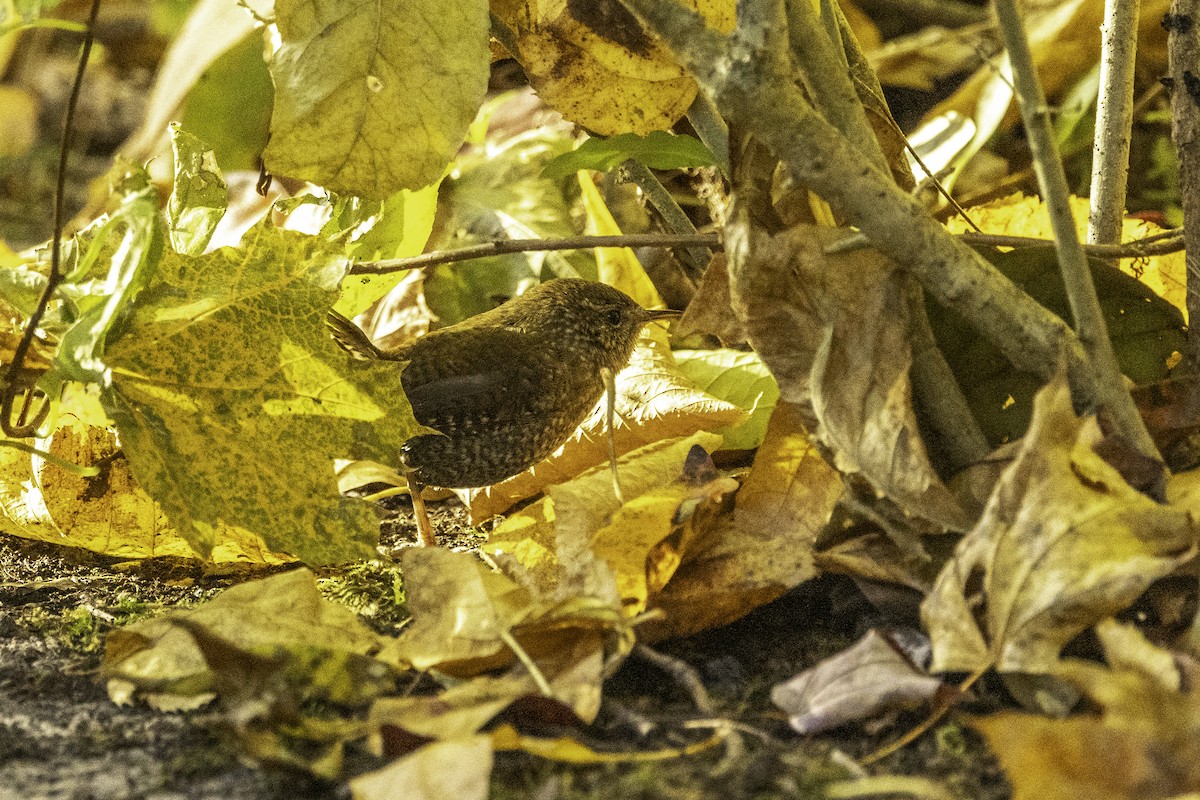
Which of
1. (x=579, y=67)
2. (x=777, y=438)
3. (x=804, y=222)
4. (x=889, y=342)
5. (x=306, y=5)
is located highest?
(x=306, y=5)

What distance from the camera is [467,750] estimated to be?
1021mm

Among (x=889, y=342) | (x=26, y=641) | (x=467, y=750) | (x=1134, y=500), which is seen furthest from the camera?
(x=26, y=641)

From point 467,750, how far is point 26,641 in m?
0.74

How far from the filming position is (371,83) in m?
1.50

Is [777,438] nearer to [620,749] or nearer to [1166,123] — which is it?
[620,749]

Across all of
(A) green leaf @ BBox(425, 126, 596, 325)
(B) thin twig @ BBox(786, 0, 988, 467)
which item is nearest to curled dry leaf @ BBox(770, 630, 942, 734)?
(B) thin twig @ BBox(786, 0, 988, 467)

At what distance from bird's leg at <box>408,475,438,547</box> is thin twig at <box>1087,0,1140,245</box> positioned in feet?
3.45

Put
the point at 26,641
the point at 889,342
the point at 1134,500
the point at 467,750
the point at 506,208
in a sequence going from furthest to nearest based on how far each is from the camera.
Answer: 1. the point at 506,208
2. the point at 26,641
3. the point at 889,342
4. the point at 1134,500
5. the point at 467,750

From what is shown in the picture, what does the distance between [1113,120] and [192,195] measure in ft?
4.22

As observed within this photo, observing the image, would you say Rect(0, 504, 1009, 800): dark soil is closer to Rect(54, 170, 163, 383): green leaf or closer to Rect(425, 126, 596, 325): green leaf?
Rect(54, 170, 163, 383): green leaf

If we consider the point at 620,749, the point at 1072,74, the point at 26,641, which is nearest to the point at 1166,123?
the point at 1072,74

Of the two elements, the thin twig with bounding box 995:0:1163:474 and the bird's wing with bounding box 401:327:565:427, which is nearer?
the thin twig with bounding box 995:0:1163:474

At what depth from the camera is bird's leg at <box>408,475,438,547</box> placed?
6.07 ft

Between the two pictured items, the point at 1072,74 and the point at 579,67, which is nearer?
the point at 579,67
